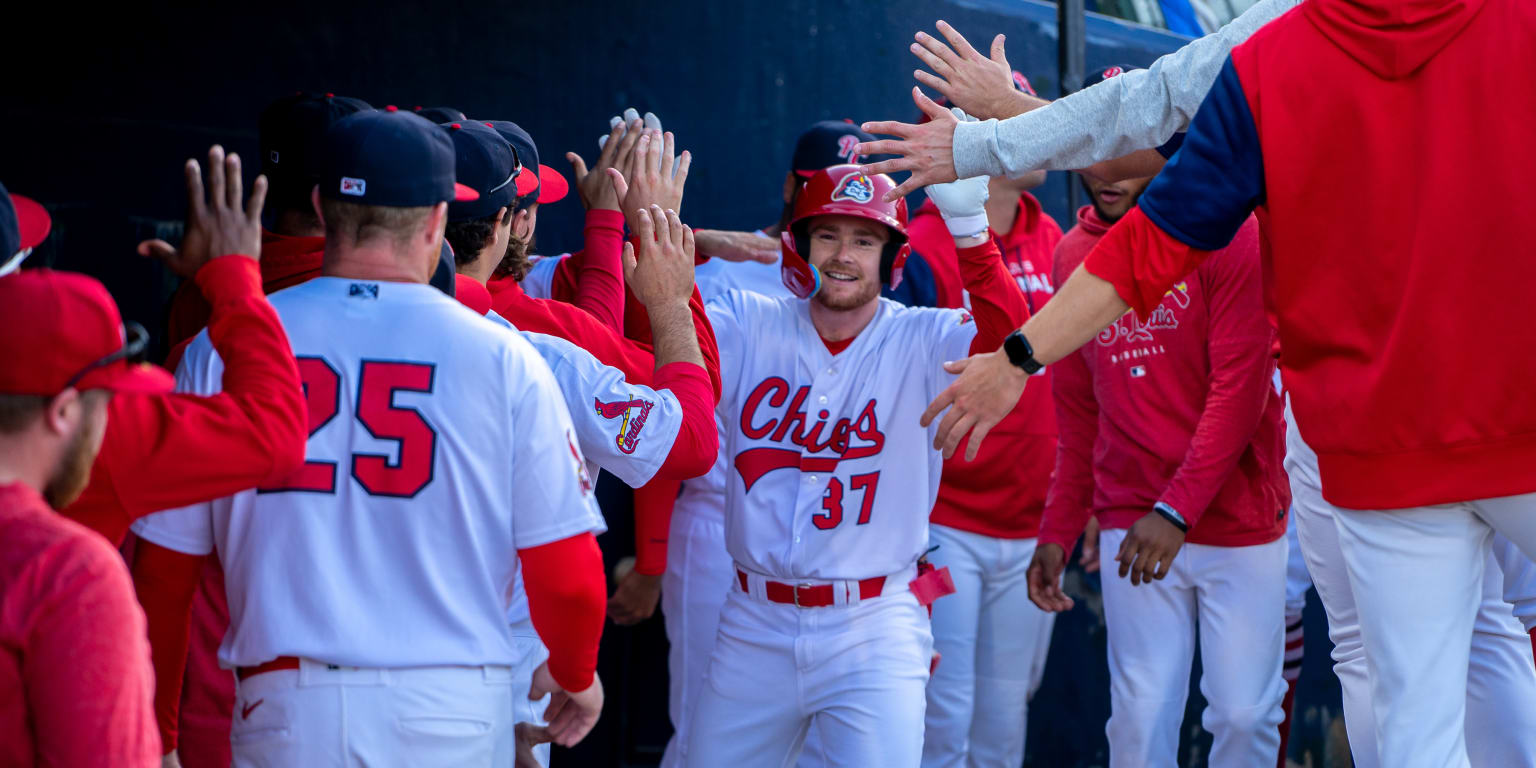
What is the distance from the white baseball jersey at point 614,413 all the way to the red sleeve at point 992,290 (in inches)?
40.5

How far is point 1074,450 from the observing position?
15.1 ft

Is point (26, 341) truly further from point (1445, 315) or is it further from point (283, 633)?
point (1445, 315)

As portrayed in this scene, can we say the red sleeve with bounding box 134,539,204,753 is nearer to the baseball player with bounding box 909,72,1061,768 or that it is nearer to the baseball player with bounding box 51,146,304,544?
the baseball player with bounding box 51,146,304,544

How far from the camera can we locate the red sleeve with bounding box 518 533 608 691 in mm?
2455

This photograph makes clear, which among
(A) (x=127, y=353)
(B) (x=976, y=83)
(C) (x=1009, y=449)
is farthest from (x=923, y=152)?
(C) (x=1009, y=449)

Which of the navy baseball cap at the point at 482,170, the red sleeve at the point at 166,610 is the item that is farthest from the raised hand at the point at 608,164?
the red sleeve at the point at 166,610

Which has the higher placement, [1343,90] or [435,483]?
[1343,90]

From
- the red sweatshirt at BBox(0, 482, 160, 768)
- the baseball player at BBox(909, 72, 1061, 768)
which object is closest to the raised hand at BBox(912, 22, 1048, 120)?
the baseball player at BBox(909, 72, 1061, 768)

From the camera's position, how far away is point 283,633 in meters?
2.34

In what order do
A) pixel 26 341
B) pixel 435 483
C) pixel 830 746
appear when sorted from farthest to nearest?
1. pixel 830 746
2. pixel 435 483
3. pixel 26 341

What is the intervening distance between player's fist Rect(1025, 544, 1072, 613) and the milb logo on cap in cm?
130

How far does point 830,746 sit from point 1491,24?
2.22 m

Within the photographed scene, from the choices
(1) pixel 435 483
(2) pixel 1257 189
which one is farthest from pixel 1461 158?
(1) pixel 435 483

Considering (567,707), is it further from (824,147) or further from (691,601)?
(824,147)
